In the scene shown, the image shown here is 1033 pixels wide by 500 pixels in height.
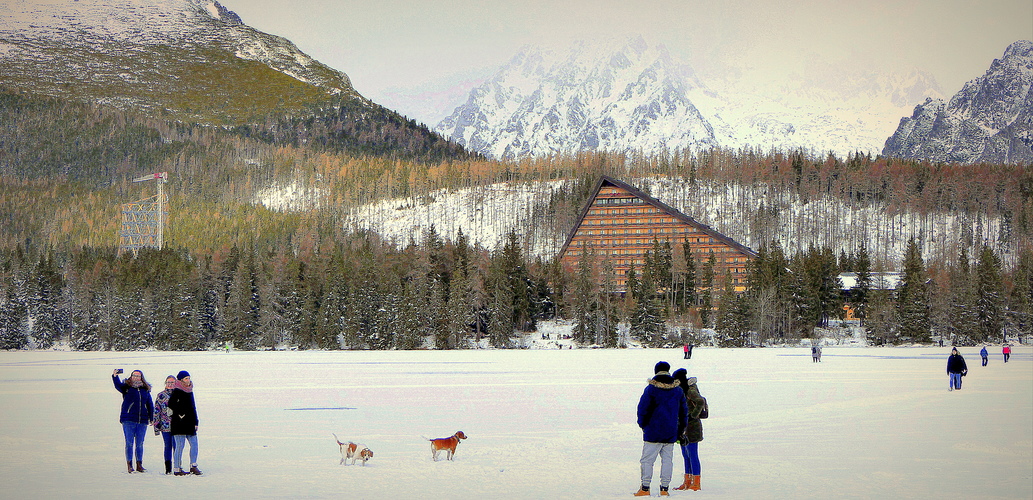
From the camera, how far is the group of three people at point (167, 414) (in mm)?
16062

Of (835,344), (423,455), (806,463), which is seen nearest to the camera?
(806,463)

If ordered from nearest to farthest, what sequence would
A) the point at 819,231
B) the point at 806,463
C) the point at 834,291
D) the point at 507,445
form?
the point at 806,463 → the point at 507,445 → the point at 834,291 → the point at 819,231

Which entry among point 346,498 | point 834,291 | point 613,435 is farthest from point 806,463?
point 834,291

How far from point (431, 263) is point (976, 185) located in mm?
147763

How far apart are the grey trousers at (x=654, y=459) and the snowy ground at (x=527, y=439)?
445 millimetres

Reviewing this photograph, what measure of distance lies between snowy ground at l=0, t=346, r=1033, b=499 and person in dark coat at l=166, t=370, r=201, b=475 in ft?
1.60

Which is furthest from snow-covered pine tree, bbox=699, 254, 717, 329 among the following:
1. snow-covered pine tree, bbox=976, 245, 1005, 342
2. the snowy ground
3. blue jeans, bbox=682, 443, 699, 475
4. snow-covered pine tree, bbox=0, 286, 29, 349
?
blue jeans, bbox=682, 443, 699, 475

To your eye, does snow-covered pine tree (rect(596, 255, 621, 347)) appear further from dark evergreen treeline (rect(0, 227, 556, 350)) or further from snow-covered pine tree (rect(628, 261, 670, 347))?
dark evergreen treeline (rect(0, 227, 556, 350))

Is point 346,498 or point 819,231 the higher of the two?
point 819,231

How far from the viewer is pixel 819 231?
192 meters

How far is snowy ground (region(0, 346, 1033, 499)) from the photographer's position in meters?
15.2

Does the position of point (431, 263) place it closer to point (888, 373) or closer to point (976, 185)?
point (888, 373)

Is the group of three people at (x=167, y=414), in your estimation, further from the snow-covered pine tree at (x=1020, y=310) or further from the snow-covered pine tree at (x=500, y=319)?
the snow-covered pine tree at (x=1020, y=310)

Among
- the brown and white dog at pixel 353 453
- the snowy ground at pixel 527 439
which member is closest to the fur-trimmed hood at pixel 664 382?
the snowy ground at pixel 527 439
